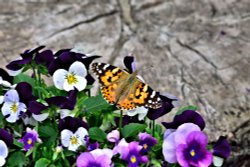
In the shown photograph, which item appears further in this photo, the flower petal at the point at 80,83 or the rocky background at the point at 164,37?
the rocky background at the point at 164,37

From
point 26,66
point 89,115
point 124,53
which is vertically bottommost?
point 124,53

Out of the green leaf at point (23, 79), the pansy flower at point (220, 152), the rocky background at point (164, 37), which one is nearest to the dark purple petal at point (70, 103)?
the green leaf at point (23, 79)

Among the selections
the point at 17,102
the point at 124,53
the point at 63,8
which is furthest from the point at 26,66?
the point at 63,8

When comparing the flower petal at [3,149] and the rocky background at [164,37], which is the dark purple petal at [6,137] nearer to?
the flower petal at [3,149]

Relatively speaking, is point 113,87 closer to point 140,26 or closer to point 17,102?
point 17,102

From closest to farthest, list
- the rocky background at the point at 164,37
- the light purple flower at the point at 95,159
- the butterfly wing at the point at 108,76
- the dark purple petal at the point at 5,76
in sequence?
the light purple flower at the point at 95,159 → the butterfly wing at the point at 108,76 → the dark purple petal at the point at 5,76 → the rocky background at the point at 164,37

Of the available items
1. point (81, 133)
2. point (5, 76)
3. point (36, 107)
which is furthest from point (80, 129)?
point (5, 76)

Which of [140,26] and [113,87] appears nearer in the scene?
[113,87]
